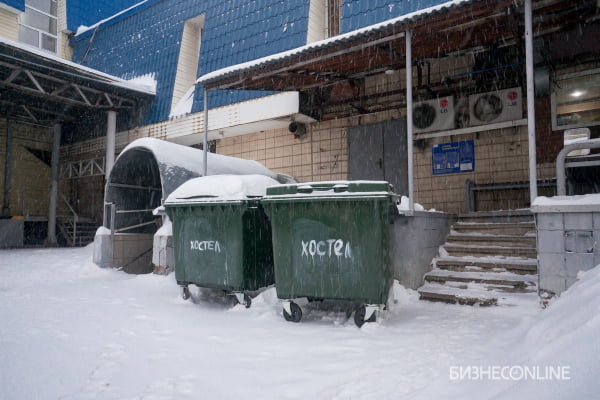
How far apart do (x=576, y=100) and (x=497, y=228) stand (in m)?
2.99

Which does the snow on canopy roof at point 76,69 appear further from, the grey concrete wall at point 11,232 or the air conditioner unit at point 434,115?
the air conditioner unit at point 434,115

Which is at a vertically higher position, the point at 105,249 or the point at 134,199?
the point at 134,199

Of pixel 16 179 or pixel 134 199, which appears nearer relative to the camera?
pixel 134 199

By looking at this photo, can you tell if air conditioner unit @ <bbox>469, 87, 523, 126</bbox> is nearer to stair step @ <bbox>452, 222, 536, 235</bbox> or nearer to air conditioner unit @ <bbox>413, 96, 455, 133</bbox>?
air conditioner unit @ <bbox>413, 96, 455, 133</bbox>

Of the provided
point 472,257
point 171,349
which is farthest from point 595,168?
point 171,349

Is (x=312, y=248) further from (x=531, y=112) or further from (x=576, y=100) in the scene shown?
(x=576, y=100)

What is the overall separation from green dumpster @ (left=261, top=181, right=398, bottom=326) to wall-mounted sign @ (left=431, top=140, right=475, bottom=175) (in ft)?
14.9

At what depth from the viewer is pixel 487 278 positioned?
4.82m

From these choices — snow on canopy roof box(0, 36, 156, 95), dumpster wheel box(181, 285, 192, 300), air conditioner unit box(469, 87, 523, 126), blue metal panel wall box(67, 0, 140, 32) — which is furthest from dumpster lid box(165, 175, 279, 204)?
blue metal panel wall box(67, 0, 140, 32)

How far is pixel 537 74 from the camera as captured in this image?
691 cm

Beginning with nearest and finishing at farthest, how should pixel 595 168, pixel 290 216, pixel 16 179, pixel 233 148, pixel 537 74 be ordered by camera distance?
pixel 290 216
pixel 595 168
pixel 537 74
pixel 233 148
pixel 16 179

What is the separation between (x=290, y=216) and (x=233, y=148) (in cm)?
754

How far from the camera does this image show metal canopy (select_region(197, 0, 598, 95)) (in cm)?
493

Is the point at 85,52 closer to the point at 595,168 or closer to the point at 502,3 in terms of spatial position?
the point at 502,3
